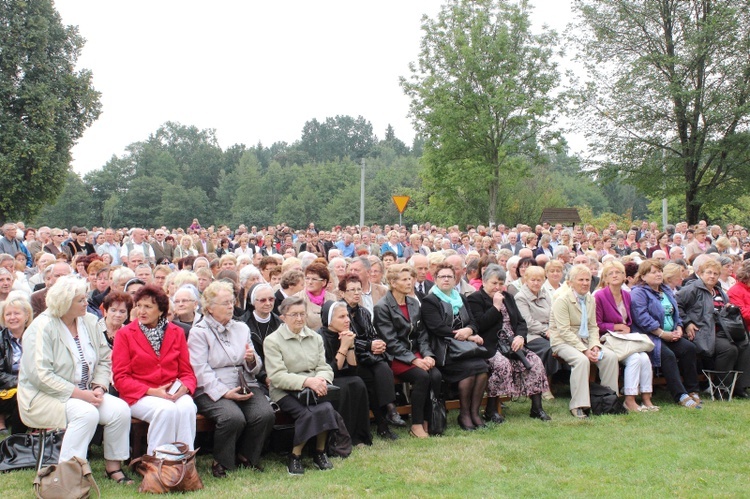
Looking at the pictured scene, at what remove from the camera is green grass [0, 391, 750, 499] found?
176 inches

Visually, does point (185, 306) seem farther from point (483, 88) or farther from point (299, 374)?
point (483, 88)

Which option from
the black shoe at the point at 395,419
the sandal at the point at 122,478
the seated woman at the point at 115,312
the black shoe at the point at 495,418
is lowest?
the black shoe at the point at 495,418

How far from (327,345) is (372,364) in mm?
472

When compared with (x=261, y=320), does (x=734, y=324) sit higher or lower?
lower

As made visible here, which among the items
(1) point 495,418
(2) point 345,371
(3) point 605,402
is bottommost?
(1) point 495,418

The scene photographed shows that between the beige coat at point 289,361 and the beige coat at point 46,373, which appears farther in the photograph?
the beige coat at point 289,361

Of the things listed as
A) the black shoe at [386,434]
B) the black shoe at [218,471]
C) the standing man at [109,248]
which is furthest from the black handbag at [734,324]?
the standing man at [109,248]

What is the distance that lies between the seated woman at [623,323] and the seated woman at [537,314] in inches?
23.3

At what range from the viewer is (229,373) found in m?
5.18

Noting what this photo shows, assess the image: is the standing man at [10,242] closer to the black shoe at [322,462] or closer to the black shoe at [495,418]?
the black shoe at [322,462]

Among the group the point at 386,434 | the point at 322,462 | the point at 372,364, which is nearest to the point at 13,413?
the point at 322,462

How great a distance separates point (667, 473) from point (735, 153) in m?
18.2

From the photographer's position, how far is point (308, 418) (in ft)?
16.6

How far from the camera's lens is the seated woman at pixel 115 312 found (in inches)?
216
